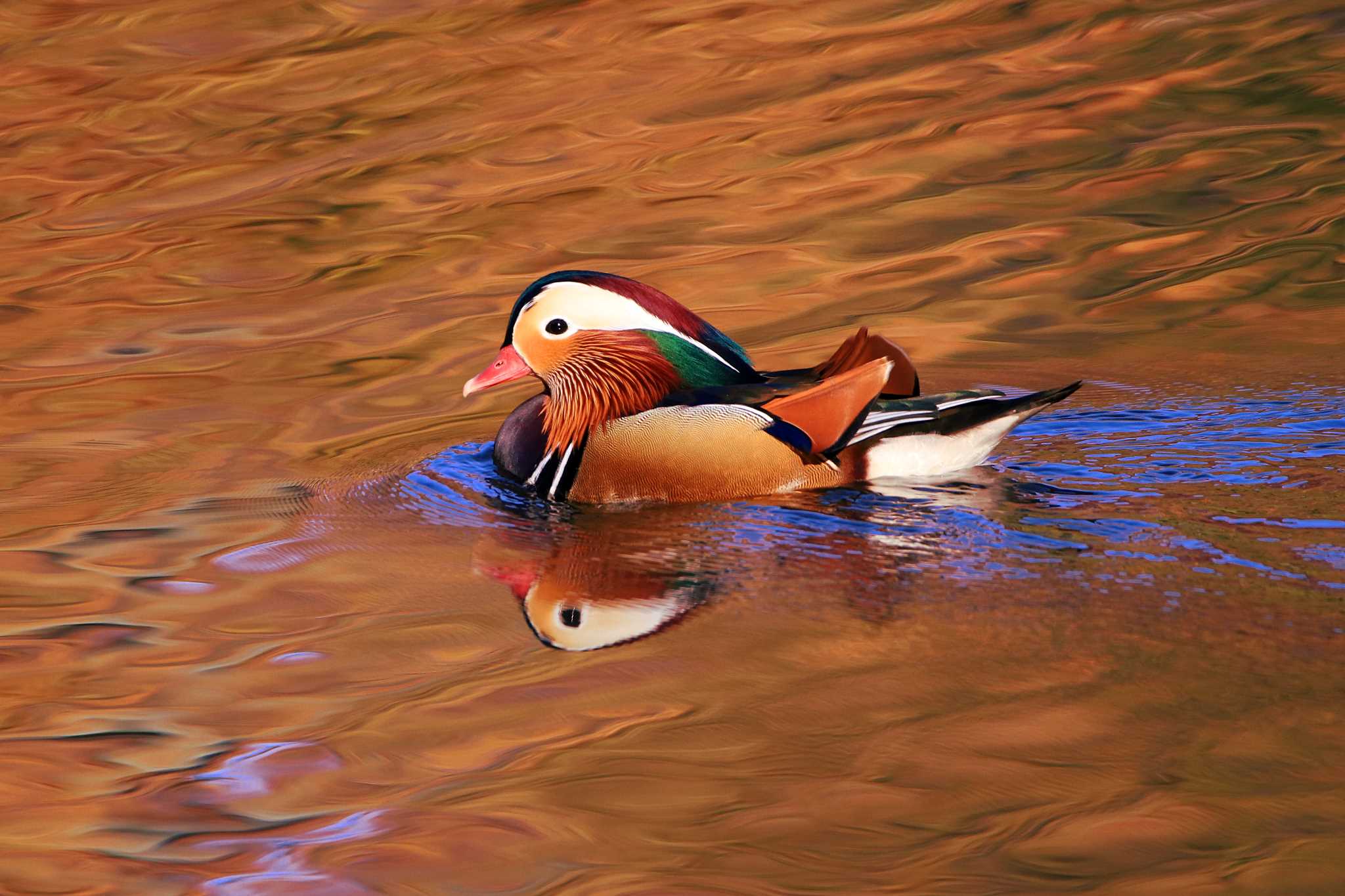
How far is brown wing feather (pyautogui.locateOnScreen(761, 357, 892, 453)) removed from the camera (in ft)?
16.4

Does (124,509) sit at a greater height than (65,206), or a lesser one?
Answer: lesser

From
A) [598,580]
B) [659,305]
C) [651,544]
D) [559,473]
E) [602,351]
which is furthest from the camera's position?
[602,351]

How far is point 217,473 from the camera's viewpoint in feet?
19.8

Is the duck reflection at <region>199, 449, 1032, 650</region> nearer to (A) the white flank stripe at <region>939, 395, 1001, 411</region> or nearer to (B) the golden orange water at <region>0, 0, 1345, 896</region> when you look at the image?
(B) the golden orange water at <region>0, 0, 1345, 896</region>

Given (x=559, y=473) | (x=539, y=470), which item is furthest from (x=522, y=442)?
(x=559, y=473)

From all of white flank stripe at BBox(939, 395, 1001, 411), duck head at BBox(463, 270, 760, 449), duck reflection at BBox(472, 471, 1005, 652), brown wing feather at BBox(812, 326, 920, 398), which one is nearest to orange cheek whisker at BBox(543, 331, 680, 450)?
duck head at BBox(463, 270, 760, 449)

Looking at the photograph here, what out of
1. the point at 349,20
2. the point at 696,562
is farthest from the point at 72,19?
the point at 696,562

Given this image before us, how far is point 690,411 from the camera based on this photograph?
5.20 m

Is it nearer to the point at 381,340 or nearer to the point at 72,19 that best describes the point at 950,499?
the point at 381,340

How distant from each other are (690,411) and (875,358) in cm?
60

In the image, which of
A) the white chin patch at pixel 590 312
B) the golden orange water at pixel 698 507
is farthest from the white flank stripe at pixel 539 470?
the white chin patch at pixel 590 312

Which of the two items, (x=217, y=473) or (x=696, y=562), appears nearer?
(x=696, y=562)

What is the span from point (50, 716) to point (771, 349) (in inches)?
154

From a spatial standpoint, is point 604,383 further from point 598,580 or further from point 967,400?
point 967,400
